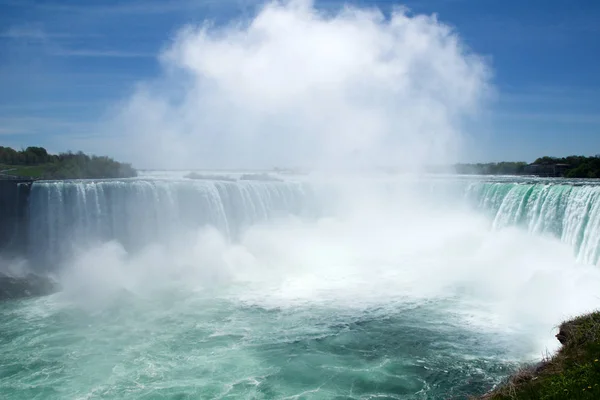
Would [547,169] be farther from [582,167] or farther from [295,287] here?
[295,287]

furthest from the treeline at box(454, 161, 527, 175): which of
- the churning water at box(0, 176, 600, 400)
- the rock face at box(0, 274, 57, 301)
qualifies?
the rock face at box(0, 274, 57, 301)

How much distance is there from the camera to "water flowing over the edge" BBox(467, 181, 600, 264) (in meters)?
15.9

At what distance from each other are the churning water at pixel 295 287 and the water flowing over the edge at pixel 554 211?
0.26ft

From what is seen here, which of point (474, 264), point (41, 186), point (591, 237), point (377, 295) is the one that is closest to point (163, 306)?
point (377, 295)

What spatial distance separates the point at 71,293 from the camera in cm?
1622

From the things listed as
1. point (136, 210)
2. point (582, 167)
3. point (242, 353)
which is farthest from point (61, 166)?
point (582, 167)

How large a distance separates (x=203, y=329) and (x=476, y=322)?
7.38 metres

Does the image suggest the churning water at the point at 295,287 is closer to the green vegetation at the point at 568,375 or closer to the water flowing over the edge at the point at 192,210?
the water flowing over the edge at the point at 192,210

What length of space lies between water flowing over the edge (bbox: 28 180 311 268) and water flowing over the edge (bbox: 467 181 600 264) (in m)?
11.2

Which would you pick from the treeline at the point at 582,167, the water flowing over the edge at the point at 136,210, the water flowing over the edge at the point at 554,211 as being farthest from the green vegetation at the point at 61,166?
the treeline at the point at 582,167

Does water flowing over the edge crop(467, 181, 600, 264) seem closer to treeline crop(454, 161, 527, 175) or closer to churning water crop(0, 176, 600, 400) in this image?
churning water crop(0, 176, 600, 400)

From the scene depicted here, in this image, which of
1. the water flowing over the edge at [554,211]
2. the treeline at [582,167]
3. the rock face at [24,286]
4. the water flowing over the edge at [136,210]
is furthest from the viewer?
the treeline at [582,167]

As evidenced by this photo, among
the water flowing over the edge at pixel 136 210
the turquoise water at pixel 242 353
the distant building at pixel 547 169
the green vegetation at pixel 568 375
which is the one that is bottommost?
the turquoise water at pixel 242 353

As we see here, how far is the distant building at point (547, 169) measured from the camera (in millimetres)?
42344
